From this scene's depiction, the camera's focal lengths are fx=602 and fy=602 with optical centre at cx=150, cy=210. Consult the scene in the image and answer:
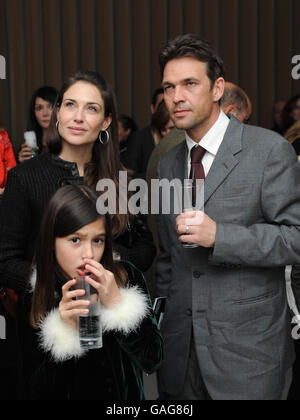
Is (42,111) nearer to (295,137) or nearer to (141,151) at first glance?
(141,151)

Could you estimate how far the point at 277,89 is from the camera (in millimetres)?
5695

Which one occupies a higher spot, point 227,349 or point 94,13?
point 94,13

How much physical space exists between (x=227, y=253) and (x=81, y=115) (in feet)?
2.17

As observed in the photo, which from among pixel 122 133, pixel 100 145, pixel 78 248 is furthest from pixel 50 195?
pixel 122 133

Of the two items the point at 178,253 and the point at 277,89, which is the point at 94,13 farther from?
the point at 178,253

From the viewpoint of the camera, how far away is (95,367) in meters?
1.67

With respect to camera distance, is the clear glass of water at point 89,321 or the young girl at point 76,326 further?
the young girl at point 76,326

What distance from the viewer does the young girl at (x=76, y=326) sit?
1608 mm

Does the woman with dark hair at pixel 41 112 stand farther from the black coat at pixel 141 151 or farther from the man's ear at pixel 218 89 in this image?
the man's ear at pixel 218 89

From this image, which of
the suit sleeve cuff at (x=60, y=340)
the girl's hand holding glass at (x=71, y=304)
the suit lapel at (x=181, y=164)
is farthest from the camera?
the suit lapel at (x=181, y=164)

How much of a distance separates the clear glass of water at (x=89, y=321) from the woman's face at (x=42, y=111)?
2426 mm

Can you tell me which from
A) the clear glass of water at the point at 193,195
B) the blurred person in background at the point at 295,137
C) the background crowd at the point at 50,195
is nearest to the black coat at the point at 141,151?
the blurred person in background at the point at 295,137

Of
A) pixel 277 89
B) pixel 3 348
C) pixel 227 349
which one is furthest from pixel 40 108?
pixel 277 89
